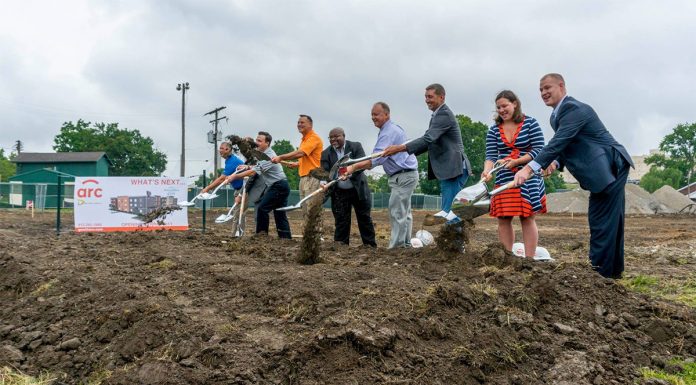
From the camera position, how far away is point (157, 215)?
427 inches

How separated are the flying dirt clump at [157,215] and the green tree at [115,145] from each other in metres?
65.5

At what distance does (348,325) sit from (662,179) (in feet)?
287

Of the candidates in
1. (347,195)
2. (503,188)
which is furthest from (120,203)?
(503,188)

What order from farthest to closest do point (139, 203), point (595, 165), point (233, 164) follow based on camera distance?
point (139, 203) < point (233, 164) < point (595, 165)

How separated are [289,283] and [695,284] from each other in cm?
371

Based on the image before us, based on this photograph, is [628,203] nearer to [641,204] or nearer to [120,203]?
[641,204]

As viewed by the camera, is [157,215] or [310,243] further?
[157,215]

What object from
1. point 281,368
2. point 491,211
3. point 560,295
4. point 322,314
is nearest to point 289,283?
point 322,314

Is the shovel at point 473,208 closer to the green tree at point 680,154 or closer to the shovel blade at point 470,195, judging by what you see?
the shovel blade at point 470,195

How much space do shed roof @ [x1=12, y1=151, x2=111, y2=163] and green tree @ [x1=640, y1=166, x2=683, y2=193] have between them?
64913 mm

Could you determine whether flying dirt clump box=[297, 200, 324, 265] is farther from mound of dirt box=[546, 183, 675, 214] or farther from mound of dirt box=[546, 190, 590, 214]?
mound of dirt box=[546, 190, 590, 214]

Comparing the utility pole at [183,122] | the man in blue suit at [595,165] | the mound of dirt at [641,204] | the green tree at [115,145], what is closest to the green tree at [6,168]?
the green tree at [115,145]

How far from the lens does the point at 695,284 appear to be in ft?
18.4

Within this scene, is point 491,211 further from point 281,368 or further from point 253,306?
point 281,368
